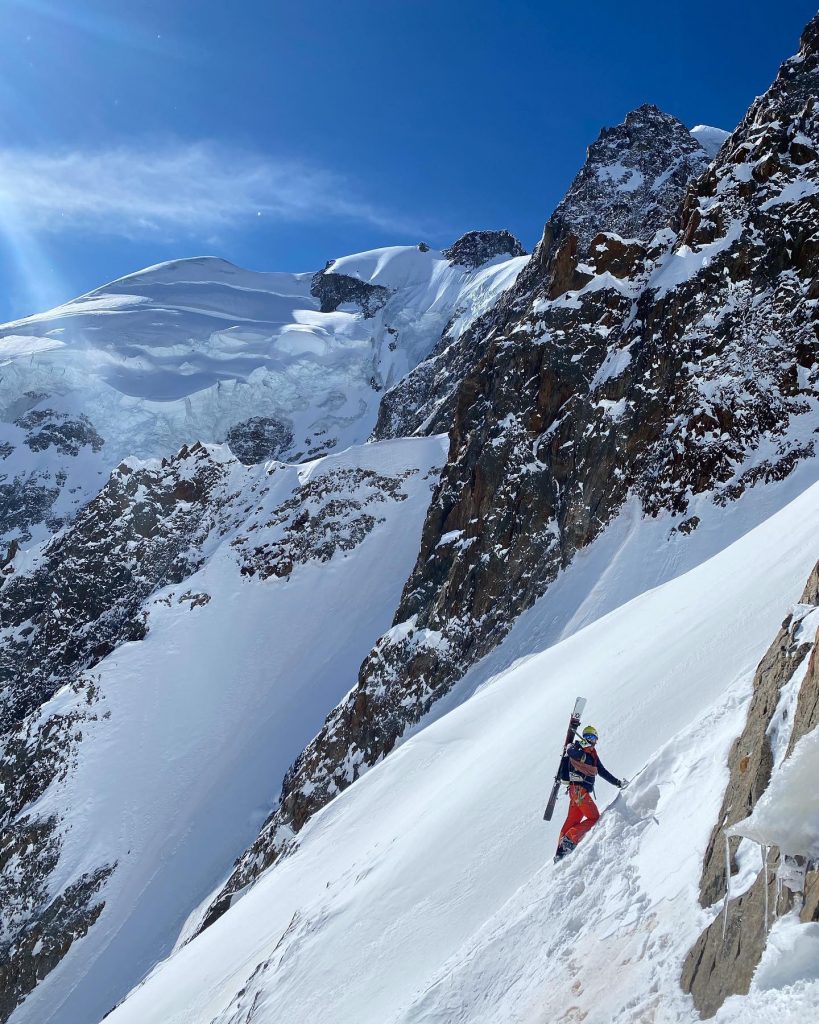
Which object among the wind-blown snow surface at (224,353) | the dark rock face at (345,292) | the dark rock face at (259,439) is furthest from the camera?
the dark rock face at (345,292)

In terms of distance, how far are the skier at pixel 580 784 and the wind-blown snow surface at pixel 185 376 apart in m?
88.6

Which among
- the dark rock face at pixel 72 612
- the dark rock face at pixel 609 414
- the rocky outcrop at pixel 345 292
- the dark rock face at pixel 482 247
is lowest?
the dark rock face at pixel 609 414

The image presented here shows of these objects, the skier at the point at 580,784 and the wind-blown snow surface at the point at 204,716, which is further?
the wind-blown snow surface at the point at 204,716

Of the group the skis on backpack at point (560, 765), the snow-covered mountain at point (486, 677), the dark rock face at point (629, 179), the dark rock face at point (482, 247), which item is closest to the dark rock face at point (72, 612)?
the snow-covered mountain at point (486, 677)

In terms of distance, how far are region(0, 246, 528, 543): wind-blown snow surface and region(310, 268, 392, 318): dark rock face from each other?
8250 mm

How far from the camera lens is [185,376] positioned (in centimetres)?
11094

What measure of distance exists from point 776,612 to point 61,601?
2096 inches

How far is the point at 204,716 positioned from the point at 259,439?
63.6m

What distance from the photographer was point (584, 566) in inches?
1013

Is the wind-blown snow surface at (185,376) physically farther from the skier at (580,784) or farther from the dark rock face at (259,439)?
the skier at (580,784)

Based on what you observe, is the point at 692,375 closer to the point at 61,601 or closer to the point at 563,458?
the point at 563,458

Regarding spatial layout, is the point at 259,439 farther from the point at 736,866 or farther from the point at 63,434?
the point at 736,866

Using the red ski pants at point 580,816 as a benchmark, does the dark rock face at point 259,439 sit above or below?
above

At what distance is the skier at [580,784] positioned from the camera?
854 centimetres
